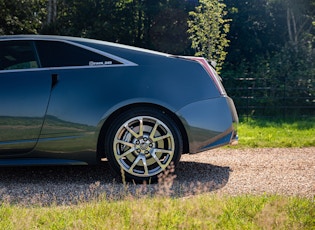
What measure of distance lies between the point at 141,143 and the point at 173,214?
64.3 inches

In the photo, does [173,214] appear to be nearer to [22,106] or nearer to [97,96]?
[97,96]

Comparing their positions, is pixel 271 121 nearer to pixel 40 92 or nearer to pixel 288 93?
pixel 288 93

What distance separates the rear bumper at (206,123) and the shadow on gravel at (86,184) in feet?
1.34

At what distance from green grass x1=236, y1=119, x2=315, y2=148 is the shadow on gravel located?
232cm

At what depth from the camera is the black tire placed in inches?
201

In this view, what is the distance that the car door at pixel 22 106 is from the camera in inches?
200

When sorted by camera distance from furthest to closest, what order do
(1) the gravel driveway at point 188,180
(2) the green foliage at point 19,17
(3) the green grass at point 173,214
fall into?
(2) the green foliage at point 19,17 → (1) the gravel driveway at point 188,180 → (3) the green grass at point 173,214

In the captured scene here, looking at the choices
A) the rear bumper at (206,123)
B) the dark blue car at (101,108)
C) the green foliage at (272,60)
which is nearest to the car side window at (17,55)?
the dark blue car at (101,108)

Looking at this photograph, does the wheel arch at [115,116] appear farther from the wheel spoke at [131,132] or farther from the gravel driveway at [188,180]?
the gravel driveway at [188,180]

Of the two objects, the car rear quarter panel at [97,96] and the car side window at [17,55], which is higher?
the car side window at [17,55]

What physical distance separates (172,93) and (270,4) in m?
22.0

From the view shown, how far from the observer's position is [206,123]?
5215mm

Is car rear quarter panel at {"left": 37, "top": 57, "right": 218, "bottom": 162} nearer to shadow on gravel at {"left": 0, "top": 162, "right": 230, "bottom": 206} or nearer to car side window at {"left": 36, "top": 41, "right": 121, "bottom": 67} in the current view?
car side window at {"left": 36, "top": 41, "right": 121, "bottom": 67}

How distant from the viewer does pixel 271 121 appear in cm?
1216
